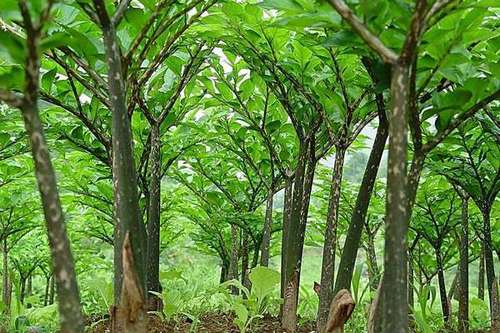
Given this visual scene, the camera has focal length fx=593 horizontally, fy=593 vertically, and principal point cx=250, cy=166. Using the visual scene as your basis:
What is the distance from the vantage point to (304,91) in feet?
6.89

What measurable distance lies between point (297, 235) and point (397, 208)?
4.42ft

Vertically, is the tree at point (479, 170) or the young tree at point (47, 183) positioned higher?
the tree at point (479, 170)

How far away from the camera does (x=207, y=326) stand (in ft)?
8.35

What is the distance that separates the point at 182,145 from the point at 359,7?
2.37 metres

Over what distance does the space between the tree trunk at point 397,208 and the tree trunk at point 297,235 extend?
1251 mm

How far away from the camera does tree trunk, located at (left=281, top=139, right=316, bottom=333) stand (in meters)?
2.20

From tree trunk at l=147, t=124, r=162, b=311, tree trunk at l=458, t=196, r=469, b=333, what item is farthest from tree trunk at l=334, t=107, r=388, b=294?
tree trunk at l=458, t=196, r=469, b=333

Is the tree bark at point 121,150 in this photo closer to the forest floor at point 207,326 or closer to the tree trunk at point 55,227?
the tree trunk at point 55,227

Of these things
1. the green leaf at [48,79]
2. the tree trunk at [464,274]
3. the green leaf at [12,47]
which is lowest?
the tree trunk at [464,274]

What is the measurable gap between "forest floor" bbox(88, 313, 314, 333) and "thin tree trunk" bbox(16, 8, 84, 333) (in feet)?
4.17

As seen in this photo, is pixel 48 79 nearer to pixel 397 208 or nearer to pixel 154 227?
pixel 154 227

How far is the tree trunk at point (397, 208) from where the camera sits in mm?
934

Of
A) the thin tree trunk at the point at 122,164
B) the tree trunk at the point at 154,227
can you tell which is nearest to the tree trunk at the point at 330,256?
the tree trunk at the point at 154,227

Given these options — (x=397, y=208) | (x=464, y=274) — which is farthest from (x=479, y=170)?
(x=397, y=208)
